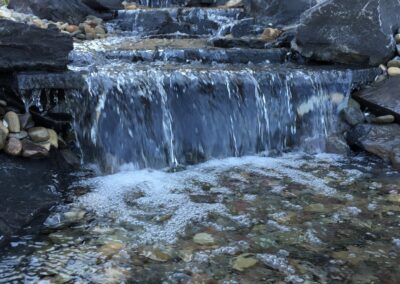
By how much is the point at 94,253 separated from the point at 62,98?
2.05 meters

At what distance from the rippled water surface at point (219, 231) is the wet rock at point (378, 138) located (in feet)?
1.61

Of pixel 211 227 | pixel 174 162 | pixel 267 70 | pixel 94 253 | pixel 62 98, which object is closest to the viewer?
pixel 94 253

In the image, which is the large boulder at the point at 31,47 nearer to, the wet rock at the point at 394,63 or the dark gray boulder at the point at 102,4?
the wet rock at the point at 394,63

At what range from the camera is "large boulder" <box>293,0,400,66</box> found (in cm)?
627

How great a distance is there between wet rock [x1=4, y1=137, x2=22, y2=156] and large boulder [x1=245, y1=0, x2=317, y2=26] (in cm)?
581

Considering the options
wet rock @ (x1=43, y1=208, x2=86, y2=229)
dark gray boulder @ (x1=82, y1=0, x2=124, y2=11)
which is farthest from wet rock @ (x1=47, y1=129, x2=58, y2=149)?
dark gray boulder @ (x1=82, y1=0, x2=124, y2=11)

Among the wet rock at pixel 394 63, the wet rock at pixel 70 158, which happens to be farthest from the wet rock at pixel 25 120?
the wet rock at pixel 394 63

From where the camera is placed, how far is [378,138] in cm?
534

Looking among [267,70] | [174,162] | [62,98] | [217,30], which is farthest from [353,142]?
[217,30]

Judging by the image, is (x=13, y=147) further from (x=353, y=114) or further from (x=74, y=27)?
(x=74, y=27)

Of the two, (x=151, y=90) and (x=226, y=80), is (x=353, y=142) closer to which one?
(x=226, y=80)

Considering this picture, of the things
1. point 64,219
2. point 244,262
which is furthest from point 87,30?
point 244,262

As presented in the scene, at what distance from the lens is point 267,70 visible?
5.81 m

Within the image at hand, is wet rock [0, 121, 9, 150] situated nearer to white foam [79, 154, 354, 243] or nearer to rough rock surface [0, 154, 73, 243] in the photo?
rough rock surface [0, 154, 73, 243]
